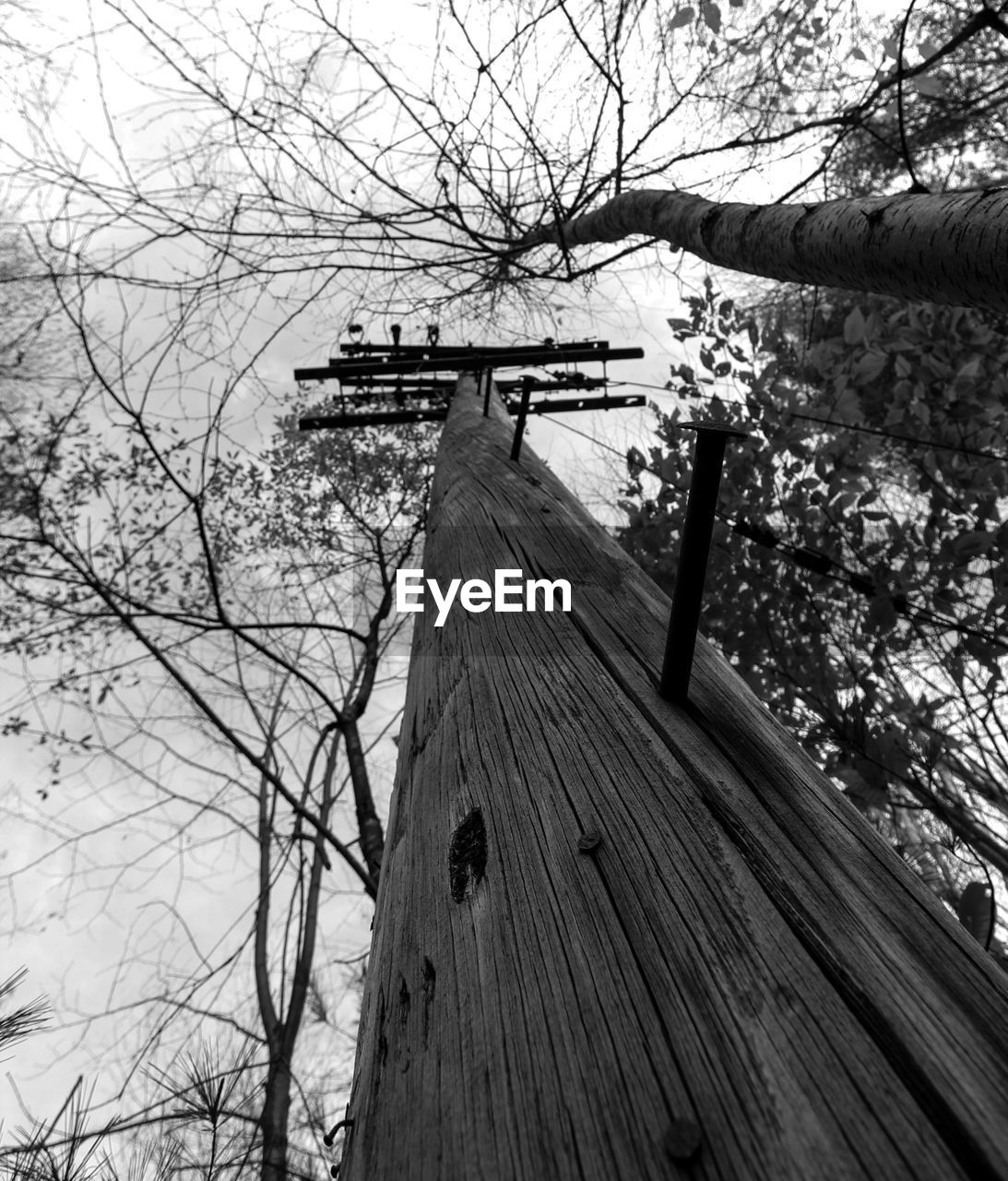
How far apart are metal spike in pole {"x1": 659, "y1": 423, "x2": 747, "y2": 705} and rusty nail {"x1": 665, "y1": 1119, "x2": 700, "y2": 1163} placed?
454 millimetres

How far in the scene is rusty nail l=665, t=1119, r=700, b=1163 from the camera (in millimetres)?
352

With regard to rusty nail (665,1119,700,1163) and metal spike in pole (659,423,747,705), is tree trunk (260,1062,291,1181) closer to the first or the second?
metal spike in pole (659,423,747,705)

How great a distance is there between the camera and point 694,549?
71cm

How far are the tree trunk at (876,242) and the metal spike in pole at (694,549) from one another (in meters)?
0.89

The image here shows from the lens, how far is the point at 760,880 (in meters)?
0.53

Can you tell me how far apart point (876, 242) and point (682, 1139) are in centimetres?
166

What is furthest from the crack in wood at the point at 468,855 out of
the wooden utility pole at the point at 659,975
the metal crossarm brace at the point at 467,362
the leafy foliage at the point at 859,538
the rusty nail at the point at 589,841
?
the metal crossarm brace at the point at 467,362

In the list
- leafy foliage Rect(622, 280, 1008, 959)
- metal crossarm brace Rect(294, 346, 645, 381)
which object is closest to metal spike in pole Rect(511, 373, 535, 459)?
leafy foliage Rect(622, 280, 1008, 959)

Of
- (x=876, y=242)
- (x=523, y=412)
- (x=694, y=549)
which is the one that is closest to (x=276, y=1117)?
(x=523, y=412)

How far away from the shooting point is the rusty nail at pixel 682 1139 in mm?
352

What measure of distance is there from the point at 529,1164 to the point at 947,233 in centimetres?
156

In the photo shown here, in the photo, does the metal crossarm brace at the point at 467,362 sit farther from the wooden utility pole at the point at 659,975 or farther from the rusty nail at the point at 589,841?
the rusty nail at the point at 589,841

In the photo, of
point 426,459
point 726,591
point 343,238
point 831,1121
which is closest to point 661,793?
point 831,1121

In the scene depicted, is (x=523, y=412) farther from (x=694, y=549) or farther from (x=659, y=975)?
(x=659, y=975)
